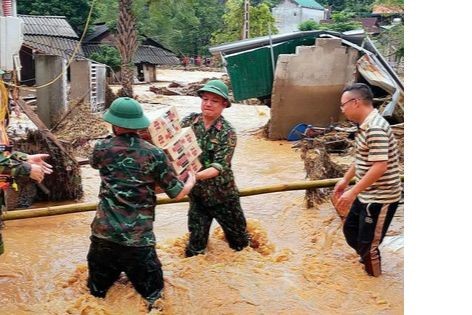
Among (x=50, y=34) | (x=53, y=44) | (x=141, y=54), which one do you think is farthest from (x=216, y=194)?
(x=141, y=54)

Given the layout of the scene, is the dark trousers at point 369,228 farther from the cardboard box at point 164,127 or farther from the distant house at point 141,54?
the distant house at point 141,54

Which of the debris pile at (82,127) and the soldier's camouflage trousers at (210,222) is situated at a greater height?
the debris pile at (82,127)

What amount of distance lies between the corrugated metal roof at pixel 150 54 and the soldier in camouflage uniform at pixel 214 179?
29225 mm

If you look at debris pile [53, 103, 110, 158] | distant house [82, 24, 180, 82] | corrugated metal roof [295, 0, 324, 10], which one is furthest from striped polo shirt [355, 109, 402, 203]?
corrugated metal roof [295, 0, 324, 10]

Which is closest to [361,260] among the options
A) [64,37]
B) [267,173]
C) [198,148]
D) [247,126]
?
[198,148]

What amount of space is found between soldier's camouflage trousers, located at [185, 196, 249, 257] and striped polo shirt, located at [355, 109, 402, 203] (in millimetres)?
1013

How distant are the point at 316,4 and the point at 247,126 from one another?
3170cm

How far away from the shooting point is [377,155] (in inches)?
152

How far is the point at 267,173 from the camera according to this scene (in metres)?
9.82

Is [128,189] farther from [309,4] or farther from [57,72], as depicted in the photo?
[309,4]

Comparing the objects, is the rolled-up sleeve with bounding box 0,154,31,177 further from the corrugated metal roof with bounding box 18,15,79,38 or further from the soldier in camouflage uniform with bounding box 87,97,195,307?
the corrugated metal roof with bounding box 18,15,79,38

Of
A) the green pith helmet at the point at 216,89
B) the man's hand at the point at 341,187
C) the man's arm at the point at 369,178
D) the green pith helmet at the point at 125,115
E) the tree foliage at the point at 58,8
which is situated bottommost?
the man's hand at the point at 341,187

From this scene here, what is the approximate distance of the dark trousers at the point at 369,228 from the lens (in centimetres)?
413

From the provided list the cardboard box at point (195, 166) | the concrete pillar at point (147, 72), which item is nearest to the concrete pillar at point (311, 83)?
the cardboard box at point (195, 166)
